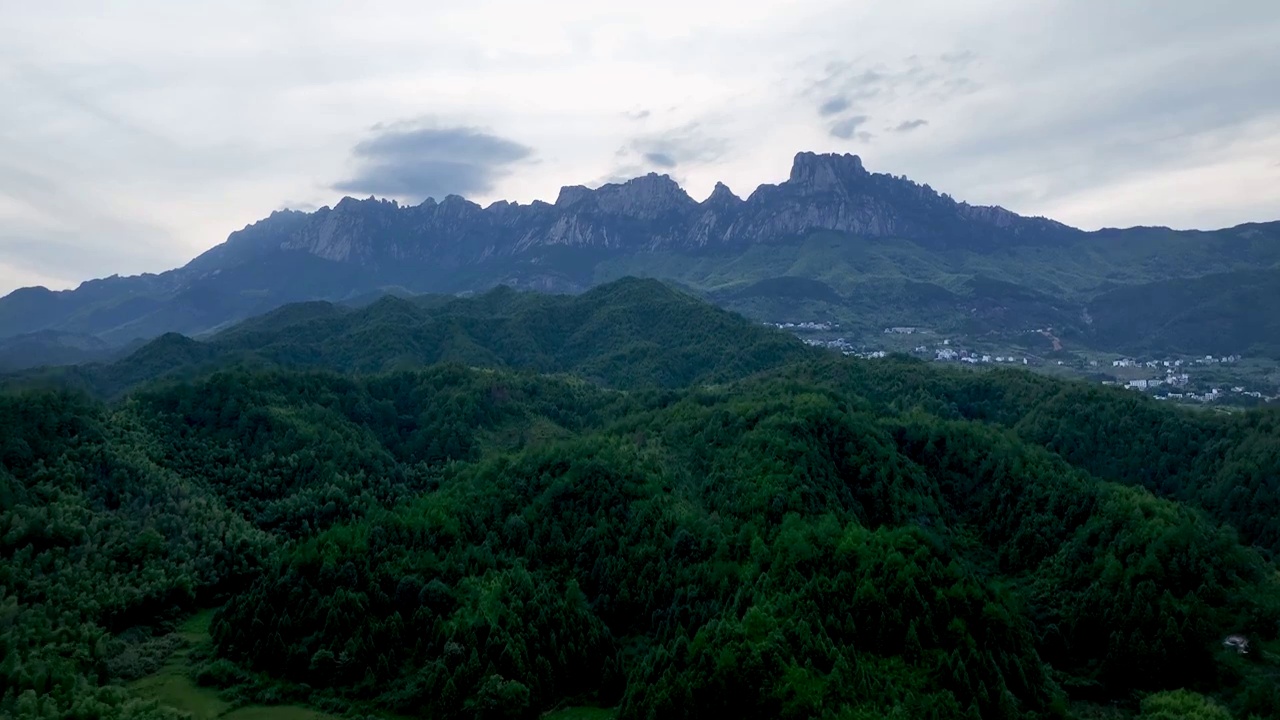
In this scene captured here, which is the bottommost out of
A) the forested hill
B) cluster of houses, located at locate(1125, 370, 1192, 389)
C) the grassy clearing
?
the grassy clearing

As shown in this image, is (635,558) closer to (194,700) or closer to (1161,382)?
(194,700)

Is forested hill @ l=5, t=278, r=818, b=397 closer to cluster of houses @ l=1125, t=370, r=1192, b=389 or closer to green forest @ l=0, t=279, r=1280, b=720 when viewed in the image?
green forest @ l=0, t=279, r=1280, b=720

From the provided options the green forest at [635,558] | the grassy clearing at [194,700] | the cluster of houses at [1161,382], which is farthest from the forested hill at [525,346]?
the grassy clearing at [194,700]

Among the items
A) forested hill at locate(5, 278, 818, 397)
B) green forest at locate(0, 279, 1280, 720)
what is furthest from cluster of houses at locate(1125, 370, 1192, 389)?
green forest at locate(0, 279, 1280, 720)

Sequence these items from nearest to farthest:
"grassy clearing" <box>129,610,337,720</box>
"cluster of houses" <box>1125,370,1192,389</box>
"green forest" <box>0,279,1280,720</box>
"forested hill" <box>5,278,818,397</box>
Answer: "green forest" <box>0,279,1280,720</box> → "grassy clearing" <box>129,610,337,720</box> → "forested hill" <box>5,278,818,397</box> → "cluster of houses" <box>1125,370,1192,389</box>

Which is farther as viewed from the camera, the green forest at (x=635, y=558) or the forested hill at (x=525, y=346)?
the forested hill at (x=525, y=346)

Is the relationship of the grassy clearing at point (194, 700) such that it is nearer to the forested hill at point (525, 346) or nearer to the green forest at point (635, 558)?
the green forest at point (635, 558)

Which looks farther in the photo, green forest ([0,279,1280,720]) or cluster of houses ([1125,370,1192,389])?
cluster of houses ([1125,370,1192,389])
